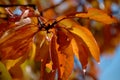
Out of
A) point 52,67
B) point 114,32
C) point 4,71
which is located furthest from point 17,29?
point 114,32

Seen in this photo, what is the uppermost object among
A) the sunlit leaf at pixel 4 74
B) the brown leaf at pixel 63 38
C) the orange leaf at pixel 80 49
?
the brown leaf at pixel 63 38

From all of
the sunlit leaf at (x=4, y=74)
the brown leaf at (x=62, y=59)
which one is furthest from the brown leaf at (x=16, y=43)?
the sunlit leaf at (x=4, y=74)

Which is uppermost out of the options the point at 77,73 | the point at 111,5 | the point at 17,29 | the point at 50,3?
the point at 17,29

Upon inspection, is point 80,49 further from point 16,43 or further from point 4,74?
point 4,74

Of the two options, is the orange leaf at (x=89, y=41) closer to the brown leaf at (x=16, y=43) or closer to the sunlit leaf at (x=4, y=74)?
the brown leaf at (x=16, y=43)

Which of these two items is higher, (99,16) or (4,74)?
(99,16)

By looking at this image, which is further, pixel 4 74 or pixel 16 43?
pixel 4 74

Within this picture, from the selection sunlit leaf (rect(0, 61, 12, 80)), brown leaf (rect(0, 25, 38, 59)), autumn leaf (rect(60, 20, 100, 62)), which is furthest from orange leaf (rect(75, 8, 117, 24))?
sunlit leaf (rect(0, 61, 12, 80))

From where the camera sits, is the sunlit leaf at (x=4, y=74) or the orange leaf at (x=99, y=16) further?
the sunlit leaf at (x=4, y=74)

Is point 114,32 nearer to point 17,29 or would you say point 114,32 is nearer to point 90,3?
point 90,3

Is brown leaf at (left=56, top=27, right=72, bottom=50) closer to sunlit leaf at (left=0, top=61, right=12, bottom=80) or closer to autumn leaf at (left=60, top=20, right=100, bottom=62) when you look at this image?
autumn leaf at (left=60, top=20, right=100, bottom=62)

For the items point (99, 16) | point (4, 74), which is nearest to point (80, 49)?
point (99, 16)
